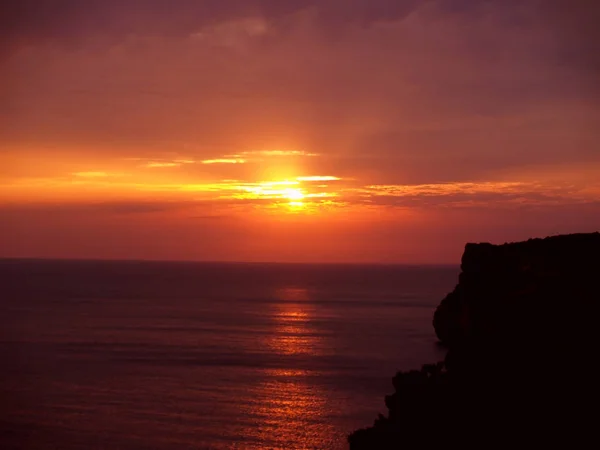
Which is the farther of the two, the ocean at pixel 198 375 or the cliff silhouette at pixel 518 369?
the ocean at pixel 198 375

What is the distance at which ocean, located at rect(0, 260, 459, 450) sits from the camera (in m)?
40.5

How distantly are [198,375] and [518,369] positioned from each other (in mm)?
40227

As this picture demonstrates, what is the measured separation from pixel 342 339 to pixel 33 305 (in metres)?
80.2

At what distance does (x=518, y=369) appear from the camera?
2453 centimetres

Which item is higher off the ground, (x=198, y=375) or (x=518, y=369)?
(x=518, y=369)

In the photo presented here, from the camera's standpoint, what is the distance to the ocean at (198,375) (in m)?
40.5

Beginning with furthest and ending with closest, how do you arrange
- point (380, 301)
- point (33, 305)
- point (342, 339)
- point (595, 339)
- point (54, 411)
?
point (380, 301) < point (33, 305) < point (342, 339) < point (54, 411) < point (595, 339)

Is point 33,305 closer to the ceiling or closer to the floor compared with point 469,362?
closer to the floor

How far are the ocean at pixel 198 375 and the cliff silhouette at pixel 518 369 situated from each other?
43.9 ft

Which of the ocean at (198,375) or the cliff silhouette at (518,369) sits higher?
the cliff silhouette at (518,369)

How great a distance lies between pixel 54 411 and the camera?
4559 cm

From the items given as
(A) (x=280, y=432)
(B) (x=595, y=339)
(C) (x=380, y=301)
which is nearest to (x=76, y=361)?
(A) (x=280, y=432)

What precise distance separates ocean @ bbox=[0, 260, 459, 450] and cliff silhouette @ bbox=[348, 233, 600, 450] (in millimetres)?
13384

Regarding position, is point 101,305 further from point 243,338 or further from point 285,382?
point 285,382
